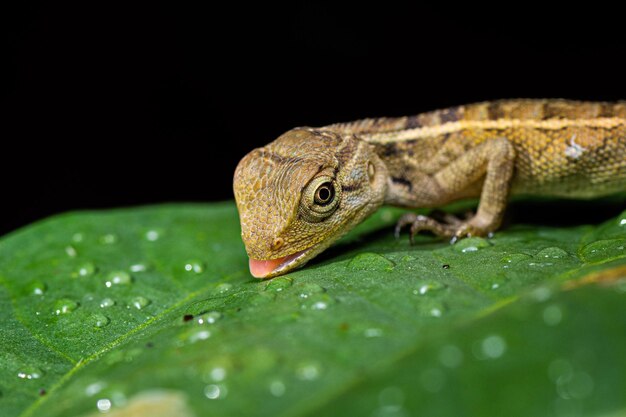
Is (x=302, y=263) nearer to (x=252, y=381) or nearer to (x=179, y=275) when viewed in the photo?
(x=179, y=275)

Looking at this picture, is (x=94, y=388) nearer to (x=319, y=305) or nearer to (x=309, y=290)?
(x=319, y=305)

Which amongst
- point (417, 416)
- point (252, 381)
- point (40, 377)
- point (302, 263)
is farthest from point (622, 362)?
point (302, 263)

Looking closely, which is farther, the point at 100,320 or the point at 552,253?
the point at 100,320

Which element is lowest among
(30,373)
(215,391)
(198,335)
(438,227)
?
(438,227)

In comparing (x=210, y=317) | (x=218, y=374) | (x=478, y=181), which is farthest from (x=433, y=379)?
(x=478, y=181)

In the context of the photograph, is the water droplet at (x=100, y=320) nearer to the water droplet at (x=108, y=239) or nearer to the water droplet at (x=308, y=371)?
the water droplet at (x=108, y=239)

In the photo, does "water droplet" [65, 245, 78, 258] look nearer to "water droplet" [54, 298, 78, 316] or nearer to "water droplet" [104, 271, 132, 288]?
"water droplet" [104, 271, 132, 288]
